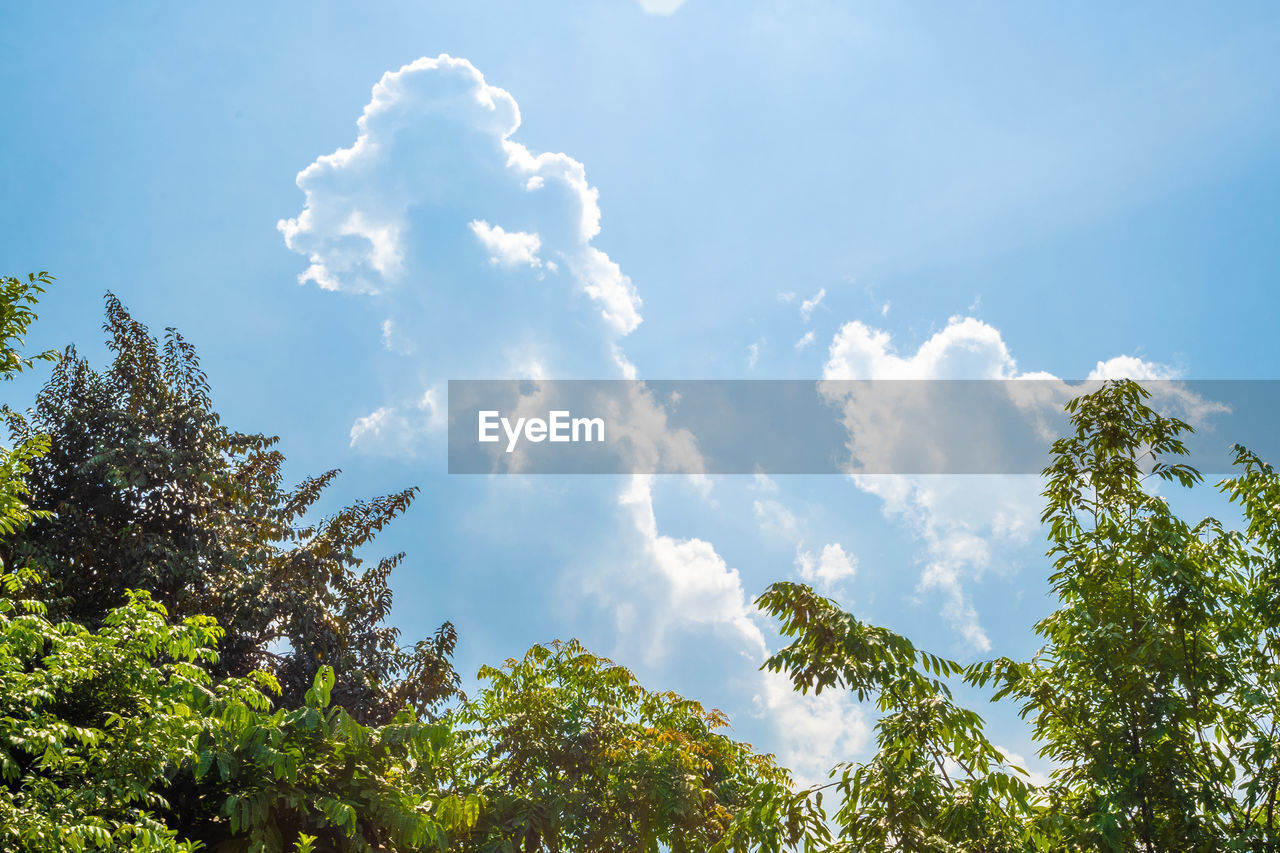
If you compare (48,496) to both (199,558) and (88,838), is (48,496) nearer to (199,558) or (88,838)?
(199,558)

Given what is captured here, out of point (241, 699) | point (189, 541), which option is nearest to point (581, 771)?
point (241, 699)

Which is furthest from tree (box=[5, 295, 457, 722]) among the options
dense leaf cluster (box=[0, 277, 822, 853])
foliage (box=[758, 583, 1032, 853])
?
foliage (box=[758, 583, 1032, 853])

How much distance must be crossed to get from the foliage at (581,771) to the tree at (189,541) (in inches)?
166

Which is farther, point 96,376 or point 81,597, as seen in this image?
point 96,376

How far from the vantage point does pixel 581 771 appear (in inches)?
447

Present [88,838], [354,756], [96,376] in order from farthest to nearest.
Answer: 1. [96,376]
2. [354,756]
3. [88,838]

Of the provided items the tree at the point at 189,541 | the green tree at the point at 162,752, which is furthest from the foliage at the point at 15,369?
the tree at the point at 189,541

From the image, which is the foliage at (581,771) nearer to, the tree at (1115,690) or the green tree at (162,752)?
the green tree at (162,752)

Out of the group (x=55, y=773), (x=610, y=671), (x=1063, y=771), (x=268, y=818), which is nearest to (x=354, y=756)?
(x=268, y=818)

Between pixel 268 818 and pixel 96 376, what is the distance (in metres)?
11.8

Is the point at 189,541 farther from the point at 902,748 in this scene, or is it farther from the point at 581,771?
the point at 902,748

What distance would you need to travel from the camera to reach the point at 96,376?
1600 centimetres

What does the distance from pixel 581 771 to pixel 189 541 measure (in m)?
8.32

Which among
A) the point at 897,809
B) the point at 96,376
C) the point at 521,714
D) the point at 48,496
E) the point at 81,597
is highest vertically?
the point at 96,376
